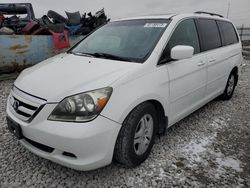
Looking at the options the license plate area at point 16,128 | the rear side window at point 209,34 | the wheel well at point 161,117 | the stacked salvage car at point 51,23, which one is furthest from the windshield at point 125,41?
the stacked salvage car at point 51,23

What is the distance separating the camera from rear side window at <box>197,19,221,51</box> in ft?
11.4

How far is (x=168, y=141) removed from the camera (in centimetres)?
306

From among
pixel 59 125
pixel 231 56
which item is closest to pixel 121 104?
pixel 59 125

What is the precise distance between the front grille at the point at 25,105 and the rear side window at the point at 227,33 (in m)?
3.43

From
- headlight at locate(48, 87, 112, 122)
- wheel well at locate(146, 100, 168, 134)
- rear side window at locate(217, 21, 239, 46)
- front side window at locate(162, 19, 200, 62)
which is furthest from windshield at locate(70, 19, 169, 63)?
rear side window at locate(217, 21, 239, 46)

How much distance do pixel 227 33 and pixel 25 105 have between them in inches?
152

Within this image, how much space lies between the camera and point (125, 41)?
287 centimetres

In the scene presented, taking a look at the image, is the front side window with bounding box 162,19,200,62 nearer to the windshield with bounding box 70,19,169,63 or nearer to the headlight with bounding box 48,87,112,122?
the windshield with bounding box 70,19,169,63

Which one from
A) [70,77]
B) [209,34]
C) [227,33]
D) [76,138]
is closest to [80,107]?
[76,138]

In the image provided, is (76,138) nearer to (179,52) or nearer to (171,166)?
(171,166)

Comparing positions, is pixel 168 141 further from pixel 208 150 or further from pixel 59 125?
pixel 59 125

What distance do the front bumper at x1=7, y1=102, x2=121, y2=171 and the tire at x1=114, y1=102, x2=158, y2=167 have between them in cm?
14

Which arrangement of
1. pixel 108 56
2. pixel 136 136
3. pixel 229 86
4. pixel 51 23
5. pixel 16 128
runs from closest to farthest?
pixel 16 128, pixel 136 136, pixel 108 56, pixel 229 86, pixel 51 23

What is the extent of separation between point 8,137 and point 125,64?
190 cm
